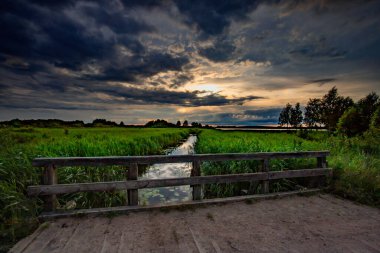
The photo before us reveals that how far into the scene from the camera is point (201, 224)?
4094mm

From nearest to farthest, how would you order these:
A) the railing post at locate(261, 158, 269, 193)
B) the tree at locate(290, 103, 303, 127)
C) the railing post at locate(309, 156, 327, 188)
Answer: the railing post at locate(261, 158, 269, 193), the railing post at locate(309, 156, 327, 188), the tree at locate(290, 103, 303, 127)

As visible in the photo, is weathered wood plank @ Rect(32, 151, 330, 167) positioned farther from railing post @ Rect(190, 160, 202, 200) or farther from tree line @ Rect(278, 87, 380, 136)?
tree line @ Rect(278, 87, 380, 136)

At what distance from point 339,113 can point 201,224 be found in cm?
5902

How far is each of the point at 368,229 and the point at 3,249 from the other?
5.96 metres

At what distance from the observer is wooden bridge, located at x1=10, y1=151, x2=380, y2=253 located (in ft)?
11.0

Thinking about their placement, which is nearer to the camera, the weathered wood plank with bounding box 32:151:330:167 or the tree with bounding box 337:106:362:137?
the weathered wood plank with bounding box 32:151:330:167

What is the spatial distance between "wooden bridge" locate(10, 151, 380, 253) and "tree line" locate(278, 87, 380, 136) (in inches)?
558

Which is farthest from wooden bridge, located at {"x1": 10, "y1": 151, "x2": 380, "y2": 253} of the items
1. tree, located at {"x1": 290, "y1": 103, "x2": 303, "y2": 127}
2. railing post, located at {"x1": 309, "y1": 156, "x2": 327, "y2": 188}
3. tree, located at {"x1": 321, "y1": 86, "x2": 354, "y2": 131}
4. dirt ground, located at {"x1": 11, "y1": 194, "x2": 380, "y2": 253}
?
tree, located at {"x1": 290, "y1": 103, "x2": 303, "y2": 127}

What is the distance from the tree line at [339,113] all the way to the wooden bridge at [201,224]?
14.2 metres

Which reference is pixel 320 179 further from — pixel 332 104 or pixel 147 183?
pixel 332 104

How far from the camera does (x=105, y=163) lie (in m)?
4.72

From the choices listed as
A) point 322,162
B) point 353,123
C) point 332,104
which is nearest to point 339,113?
point 332,104

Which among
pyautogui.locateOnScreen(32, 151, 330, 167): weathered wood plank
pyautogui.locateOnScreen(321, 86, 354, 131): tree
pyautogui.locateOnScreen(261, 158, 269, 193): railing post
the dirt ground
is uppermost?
pyautogui.locateOnScreen(321, 86, 354, 131): tree

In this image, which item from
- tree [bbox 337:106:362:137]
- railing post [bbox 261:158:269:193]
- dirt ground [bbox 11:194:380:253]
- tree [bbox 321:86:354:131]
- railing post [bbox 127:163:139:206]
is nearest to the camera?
dirt ground [bbox 11:194:380:253]
